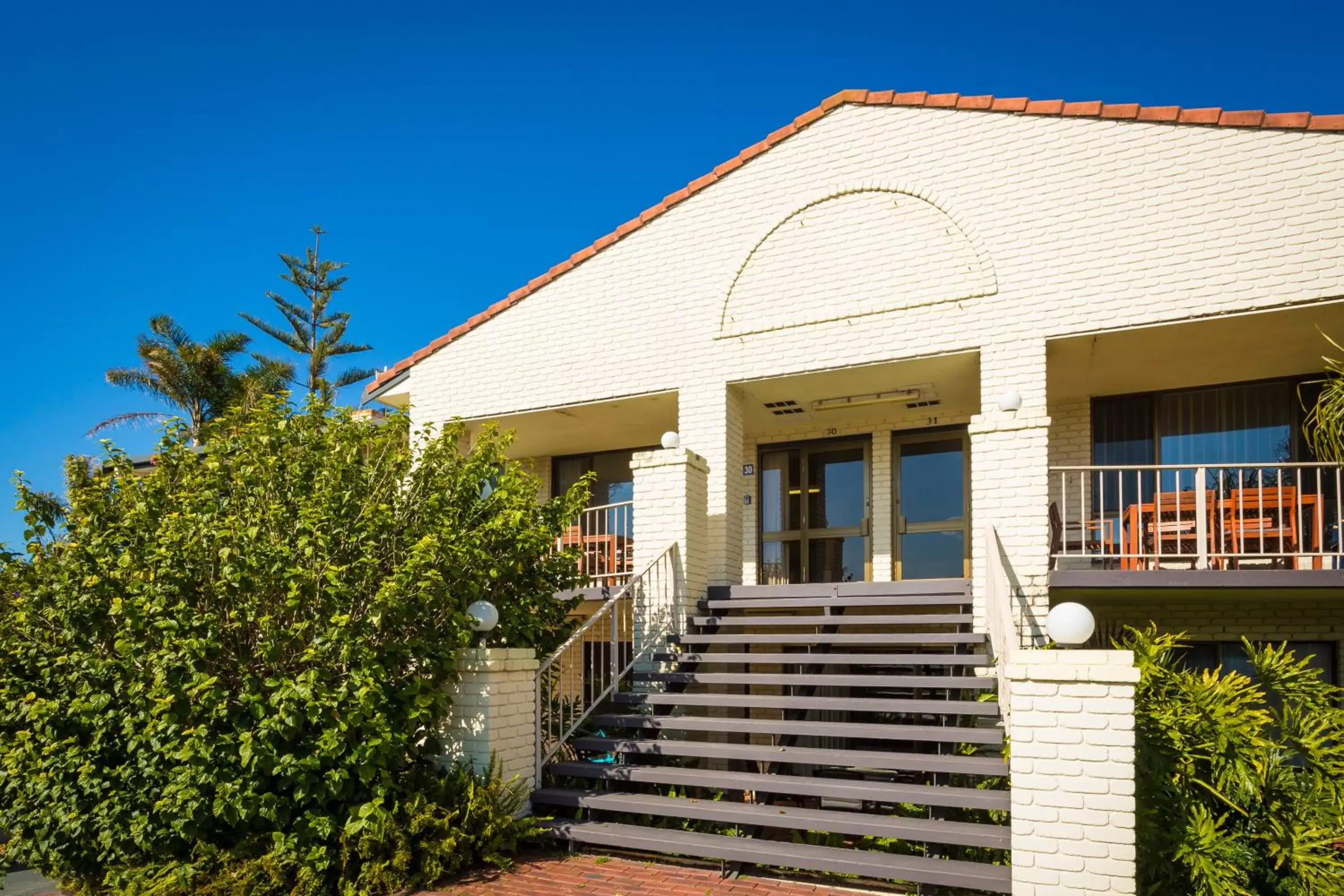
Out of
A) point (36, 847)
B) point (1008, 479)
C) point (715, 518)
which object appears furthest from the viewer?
point (715, 518)

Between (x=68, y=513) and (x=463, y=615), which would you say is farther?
(x=68, y=513)

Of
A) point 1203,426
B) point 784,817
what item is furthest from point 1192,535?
point 784,817

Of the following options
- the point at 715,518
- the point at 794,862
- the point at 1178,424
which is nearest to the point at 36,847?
the point at 794,862

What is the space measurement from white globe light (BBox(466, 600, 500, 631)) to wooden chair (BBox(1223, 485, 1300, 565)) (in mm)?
6880

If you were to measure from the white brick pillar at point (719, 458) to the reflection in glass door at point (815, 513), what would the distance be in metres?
1.59

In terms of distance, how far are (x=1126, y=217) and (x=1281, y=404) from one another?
338 cm

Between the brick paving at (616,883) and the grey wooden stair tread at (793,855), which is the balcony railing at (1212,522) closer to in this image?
the grey wooden stair tread at (793,855)

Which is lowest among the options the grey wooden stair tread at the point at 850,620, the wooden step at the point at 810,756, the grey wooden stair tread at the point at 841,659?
the wooden step at the point at 810,756

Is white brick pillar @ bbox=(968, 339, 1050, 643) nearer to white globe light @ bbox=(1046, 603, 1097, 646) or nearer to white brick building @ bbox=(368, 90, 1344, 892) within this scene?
white brick building @ bbox=(368, 90, 1344, 892)

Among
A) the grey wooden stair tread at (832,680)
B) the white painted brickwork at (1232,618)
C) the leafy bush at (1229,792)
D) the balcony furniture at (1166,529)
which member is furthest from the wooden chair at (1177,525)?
the grey wooden stair tread at (832,680)

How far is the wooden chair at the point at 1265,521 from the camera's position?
864cm

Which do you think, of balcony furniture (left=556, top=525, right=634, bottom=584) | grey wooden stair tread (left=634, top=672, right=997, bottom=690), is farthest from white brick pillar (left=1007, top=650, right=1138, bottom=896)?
balcony furniture (left=556, top=525, right=634, bottom=584)

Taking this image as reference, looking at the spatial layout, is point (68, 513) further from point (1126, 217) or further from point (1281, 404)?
point (1281, 404)

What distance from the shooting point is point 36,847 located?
6.68 meters
